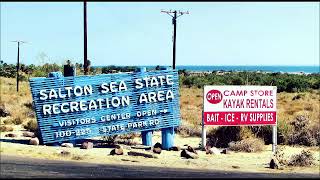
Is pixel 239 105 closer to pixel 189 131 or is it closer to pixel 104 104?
pixel 189 131

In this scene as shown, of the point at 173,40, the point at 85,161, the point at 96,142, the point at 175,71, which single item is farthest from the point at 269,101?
the point at 173,40

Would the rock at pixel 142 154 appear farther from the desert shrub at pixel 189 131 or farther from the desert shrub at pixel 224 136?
the desert shrub at pixel 189 131

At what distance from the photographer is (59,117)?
67.6ft

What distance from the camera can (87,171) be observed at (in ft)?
49.8

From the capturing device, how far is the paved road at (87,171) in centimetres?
1441

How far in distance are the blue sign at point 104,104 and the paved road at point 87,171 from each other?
359cm

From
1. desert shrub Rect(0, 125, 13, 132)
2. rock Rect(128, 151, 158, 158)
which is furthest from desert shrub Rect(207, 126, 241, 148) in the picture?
desert shrub Rect(0, 125, 13, 132)

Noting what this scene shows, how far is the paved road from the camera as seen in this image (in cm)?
1441

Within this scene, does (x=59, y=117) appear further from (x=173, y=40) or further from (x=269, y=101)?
(x=173, y=40)

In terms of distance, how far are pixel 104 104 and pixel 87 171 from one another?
6.07m

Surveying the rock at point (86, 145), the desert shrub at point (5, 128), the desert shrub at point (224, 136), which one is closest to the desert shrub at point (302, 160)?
the desert shrub at point (224, 136)

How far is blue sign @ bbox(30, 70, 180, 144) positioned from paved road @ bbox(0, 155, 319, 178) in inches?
141

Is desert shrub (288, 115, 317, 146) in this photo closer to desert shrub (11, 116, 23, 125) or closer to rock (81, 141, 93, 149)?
rock (81, 141, 93, 149)

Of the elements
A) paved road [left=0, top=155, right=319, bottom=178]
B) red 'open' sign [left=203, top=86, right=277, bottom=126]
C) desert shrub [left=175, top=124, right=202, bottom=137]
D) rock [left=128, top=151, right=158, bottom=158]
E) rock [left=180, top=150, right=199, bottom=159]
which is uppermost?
red 'open' sign [left=203, top=86, right=277, bottom=126]
